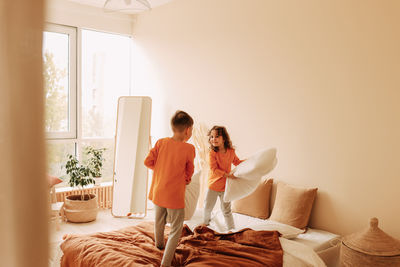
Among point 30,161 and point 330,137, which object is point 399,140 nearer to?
point 330,137

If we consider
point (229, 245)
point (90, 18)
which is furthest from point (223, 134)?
point (90, 18)

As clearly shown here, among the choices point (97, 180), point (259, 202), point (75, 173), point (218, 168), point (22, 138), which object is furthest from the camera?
point (97, 180)

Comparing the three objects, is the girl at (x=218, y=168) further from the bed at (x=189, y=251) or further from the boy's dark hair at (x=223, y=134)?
the bed at (x=189, y=251)

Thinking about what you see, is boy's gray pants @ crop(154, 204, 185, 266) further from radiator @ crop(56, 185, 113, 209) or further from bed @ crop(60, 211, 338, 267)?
radiator @ crop(56, 185, 113, 209)

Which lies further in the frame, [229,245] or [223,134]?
[223,134]

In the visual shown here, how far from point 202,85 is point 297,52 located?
140 cm

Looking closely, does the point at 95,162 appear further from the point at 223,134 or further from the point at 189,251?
the point at 189,251

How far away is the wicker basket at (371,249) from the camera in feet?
7.12

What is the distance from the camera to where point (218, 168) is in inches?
124

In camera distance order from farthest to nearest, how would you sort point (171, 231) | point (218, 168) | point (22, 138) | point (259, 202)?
point (259, 202)
point (218, 168)
point (171, 231)
point (22, 138)

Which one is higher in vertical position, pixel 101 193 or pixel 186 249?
pixel 186 249

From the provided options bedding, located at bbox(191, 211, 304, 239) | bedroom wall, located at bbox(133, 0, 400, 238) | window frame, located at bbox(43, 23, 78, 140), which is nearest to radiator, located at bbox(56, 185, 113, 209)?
window frame, located at bbox(43, 23, 78, 140)

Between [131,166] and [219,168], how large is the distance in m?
1.99

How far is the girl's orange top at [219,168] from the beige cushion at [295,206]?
59 centimetres
